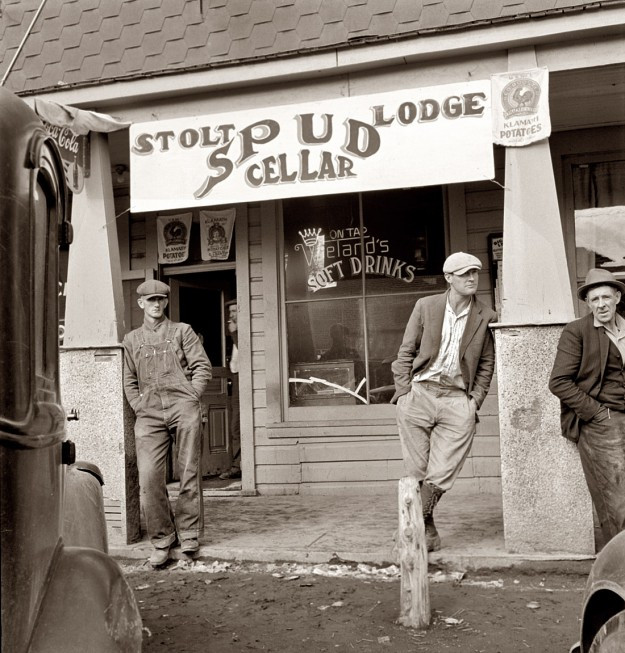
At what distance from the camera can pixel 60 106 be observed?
22.3 feet

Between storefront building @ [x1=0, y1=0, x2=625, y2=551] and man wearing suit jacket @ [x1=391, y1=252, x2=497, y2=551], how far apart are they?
0.23 meters

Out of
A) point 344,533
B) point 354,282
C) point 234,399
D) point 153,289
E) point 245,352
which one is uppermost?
point 354,282

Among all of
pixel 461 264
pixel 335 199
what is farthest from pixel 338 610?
pixel 335 199

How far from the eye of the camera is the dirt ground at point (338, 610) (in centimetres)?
448

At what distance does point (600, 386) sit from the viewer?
5500 millimetres

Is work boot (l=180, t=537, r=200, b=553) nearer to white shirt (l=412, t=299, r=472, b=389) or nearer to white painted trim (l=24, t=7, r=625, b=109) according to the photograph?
white shirt (l=412, t=299, r=472, b=389)

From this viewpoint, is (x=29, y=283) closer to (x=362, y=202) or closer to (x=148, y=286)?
(x=148, y=286)

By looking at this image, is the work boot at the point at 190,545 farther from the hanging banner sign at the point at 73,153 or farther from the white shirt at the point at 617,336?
the white shirt at the point at 617,336

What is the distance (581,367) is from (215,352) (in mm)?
5445

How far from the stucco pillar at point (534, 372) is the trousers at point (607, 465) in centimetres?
22

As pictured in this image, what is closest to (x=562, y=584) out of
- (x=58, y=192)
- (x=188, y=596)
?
(x=188, y=596)

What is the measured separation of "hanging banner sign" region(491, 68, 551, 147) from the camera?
5.99m

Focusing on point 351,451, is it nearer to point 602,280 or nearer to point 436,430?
point 436,430

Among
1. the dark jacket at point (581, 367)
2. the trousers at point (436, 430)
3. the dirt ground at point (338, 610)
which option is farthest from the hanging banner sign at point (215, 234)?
the dark jacket at point (581, 367)
